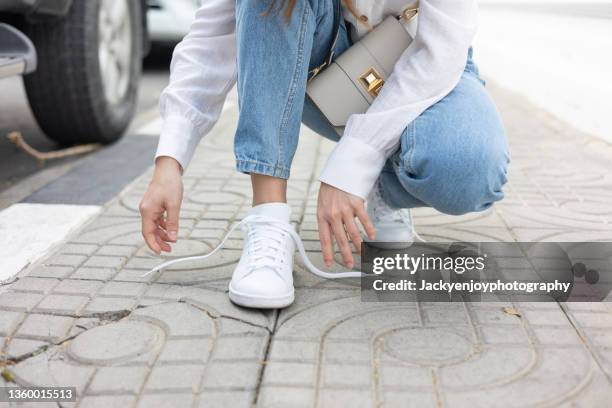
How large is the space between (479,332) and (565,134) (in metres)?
1.99

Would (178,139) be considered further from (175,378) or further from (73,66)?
(73,66)

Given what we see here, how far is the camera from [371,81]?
1429mm

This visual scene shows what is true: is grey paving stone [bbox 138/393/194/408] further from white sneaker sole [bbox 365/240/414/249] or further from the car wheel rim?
the car wheel rim

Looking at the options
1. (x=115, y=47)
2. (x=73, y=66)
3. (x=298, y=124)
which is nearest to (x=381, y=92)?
(x=298, y=124)

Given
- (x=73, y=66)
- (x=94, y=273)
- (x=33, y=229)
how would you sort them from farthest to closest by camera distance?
(x=73, y=66) < (x=33, y=229) < (x=94, y=273)

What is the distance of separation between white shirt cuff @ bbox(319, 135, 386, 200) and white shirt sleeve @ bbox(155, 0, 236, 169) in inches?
12.9

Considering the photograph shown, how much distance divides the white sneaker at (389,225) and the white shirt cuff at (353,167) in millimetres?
375

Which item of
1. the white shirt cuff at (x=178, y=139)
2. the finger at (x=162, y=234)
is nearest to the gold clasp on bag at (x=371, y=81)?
the white shirt cuff at (x=178, y=139)

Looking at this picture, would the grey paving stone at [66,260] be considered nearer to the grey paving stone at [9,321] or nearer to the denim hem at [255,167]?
the grey paving stone at [9,321]

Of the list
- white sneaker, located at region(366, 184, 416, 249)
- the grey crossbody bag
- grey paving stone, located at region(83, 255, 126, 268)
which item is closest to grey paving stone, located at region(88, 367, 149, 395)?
grey paving stone, located at region(83, 255, 126, 268)

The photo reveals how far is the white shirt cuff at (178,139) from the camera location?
1.41m

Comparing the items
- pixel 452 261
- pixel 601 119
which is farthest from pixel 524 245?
pixel 601 119

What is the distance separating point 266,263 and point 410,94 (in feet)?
1.41

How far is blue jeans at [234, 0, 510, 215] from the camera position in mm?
1313
